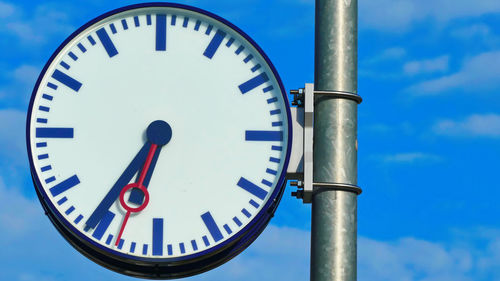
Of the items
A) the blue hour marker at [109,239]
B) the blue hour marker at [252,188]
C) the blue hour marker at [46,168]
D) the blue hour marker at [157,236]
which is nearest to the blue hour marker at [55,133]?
the blue hour marker at [46,168]

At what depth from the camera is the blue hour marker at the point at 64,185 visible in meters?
6.64

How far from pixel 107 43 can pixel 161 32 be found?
16.7 inches

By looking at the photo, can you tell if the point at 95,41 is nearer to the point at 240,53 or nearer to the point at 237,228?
the point at 240,53

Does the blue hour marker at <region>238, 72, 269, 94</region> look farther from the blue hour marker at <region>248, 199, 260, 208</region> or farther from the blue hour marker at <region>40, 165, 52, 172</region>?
the blue hour marker at <region>40, 165, 52, 172</region>

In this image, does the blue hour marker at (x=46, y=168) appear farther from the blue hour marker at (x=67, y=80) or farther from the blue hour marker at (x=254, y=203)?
the blue hour marker at (x=254, y=203)

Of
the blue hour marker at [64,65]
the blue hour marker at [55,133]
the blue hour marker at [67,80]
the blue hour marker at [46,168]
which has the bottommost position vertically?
the blue hour marker at [46,168]

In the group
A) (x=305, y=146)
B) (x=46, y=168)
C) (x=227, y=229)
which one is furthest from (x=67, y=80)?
(x=305, y=146)

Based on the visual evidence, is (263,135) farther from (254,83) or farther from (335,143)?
(335,143)

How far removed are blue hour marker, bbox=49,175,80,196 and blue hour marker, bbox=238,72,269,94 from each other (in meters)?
1.41

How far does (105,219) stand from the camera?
6.62 m

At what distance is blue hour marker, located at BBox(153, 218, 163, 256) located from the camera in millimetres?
6496

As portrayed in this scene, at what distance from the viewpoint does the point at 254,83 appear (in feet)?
22.8

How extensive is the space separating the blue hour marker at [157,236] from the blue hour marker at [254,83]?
118 cm

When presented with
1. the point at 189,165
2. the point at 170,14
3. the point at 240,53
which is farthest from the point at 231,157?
the point at 170,14
